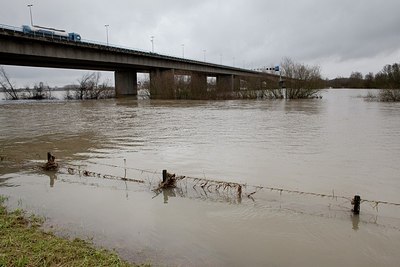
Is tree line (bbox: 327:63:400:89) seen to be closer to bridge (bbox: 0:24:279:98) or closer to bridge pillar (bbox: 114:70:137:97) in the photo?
bridge (bbox: 0:24:279:98)

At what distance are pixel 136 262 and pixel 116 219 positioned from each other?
2065 mm

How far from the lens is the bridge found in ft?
131

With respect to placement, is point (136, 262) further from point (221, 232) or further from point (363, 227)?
point (363, 227)

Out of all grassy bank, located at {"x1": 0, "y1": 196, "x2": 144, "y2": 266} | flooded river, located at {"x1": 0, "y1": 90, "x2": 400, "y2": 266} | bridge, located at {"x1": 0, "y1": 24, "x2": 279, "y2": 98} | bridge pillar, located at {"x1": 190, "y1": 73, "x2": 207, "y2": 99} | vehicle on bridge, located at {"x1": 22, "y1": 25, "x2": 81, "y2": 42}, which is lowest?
flooded river, located at {"x1": 0, "y1": 90, "x2": 400, "y2": 266}

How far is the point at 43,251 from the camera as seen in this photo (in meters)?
4.58

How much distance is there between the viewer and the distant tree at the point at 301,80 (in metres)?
56.9

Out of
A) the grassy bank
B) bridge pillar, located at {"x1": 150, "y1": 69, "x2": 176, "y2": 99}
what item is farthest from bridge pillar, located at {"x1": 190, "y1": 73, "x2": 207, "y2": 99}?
the grassy bank

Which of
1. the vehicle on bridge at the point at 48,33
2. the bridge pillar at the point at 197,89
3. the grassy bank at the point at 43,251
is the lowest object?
→ the grassy bank at the point at 43,251

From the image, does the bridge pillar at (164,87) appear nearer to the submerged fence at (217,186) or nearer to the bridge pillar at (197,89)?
the bridge pillar at (197,89)

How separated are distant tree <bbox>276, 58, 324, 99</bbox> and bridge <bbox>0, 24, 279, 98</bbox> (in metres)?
3.04

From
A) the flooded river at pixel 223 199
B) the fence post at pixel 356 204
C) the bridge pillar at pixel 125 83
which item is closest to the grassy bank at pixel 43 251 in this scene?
the flooded river at pixel 223 199

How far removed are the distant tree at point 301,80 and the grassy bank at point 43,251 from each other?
5617 centimetres

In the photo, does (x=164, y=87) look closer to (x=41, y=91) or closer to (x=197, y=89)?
(x=197, y=89)

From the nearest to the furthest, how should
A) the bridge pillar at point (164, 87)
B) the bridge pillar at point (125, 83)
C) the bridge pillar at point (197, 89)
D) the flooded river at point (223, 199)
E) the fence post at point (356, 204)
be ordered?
the flooded river at point (223, 199) → the fence post at point (356, 204) → the bridge pillar at point (197, 89) → the bridge pillar at point (164, 87) → the bridge pillar at point (125, 83)
